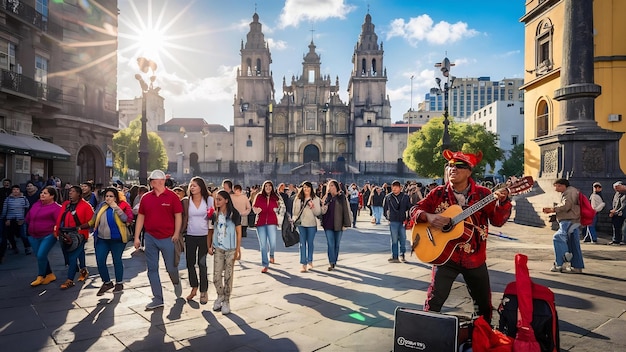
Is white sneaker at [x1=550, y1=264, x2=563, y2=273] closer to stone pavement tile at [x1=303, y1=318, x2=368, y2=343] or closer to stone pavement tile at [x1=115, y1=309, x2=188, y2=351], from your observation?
stone pavement tile at [x1=303, y1=318, x2=368, y2=343]

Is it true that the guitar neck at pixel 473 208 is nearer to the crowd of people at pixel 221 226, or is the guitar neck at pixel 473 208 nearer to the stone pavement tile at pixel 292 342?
the crowd of people at pixel 221 226

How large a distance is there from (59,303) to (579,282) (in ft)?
25.2

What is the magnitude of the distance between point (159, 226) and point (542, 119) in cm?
1978

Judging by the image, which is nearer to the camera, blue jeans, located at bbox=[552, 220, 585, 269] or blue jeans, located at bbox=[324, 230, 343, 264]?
blue jeans, located at bbox=[552, 220, 585, 269]

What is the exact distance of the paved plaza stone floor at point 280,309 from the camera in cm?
411

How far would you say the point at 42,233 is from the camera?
6.66 metres

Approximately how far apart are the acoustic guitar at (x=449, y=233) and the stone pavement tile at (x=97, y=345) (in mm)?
3096

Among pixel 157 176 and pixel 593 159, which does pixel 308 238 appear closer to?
→ pixel 157 176

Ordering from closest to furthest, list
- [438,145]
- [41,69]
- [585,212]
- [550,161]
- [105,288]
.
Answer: [105,288] → [585,212] → [550,161] → [41,69] → [438,145]

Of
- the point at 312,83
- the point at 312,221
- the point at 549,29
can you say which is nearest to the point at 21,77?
the point at 312,221

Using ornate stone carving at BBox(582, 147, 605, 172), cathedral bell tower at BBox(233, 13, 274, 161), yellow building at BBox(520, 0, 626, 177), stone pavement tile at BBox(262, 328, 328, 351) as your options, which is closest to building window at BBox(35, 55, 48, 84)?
stone pavement tile at BBox(262, 328, 328, 351)

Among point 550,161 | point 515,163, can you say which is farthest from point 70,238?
point 515,163

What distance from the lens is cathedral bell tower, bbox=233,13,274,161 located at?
68.3 meters

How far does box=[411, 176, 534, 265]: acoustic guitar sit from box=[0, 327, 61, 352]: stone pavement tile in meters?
3.68
